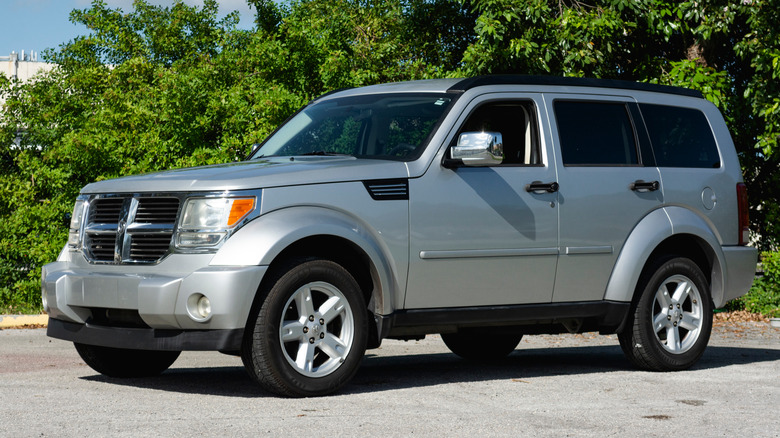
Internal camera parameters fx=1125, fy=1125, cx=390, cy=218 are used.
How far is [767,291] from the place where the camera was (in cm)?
1645

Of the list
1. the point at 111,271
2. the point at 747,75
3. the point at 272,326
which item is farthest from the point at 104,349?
the point at 747,75

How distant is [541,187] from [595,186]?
526 mm

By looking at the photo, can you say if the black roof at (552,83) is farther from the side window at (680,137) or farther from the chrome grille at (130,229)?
the chrome grille at (130,229)

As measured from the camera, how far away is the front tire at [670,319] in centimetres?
827

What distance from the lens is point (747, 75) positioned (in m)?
17.4

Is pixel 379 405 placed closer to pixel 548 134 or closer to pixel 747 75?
pixel 548 134

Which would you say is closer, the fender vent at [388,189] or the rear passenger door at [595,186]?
the fender vent at [388,189]

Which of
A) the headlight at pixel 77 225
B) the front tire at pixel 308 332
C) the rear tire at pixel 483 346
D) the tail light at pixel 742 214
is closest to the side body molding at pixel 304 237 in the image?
the front tire at pixel 308 332

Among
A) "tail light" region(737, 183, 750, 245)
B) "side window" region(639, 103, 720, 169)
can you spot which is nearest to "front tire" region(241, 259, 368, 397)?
"side window" region(639, 103, 720, 169)

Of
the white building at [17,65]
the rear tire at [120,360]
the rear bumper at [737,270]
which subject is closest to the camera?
the rear tire at [120,360]

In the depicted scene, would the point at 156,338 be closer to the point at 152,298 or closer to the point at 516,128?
the point at 152,298

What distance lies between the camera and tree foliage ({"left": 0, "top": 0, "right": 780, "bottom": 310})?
49.7 feet

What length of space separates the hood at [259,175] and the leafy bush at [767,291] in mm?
10543

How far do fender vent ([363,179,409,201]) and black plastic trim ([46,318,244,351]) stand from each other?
121 cm
